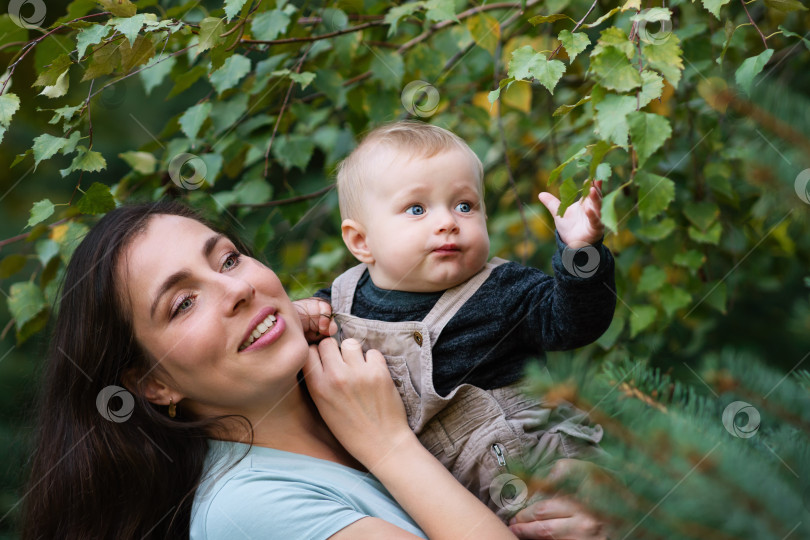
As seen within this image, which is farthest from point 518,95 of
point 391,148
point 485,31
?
point 391,148

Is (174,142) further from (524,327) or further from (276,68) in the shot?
(524,327)

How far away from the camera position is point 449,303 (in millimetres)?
1262

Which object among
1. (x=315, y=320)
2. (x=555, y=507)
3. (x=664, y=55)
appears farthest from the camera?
(x=315, y=320)

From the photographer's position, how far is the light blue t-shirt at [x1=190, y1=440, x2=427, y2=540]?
3.51 ft

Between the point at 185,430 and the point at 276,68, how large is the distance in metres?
0.97

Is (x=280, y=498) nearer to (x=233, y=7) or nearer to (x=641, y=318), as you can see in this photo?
(x=233, y=7)

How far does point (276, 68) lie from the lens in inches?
71.5

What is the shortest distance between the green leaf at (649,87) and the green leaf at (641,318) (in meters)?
1.03

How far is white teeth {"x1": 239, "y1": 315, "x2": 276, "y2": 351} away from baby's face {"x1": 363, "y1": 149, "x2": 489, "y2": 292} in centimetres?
23

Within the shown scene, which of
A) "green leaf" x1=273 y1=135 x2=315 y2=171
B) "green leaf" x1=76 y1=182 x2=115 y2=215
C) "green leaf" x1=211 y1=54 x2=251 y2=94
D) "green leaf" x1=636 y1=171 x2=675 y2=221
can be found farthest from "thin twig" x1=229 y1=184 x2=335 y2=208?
"green leaf" x1=636 y1=171 x2=675 y2=221

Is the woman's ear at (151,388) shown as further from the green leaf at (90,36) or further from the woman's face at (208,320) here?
the green leaf at (90,36)

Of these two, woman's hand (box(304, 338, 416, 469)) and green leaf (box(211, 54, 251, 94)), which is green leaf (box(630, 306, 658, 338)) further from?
green leaf (box(211, 54, 251, 94))

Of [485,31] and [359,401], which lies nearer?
[359,401]

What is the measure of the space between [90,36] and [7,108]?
Result: 0.56 feet
